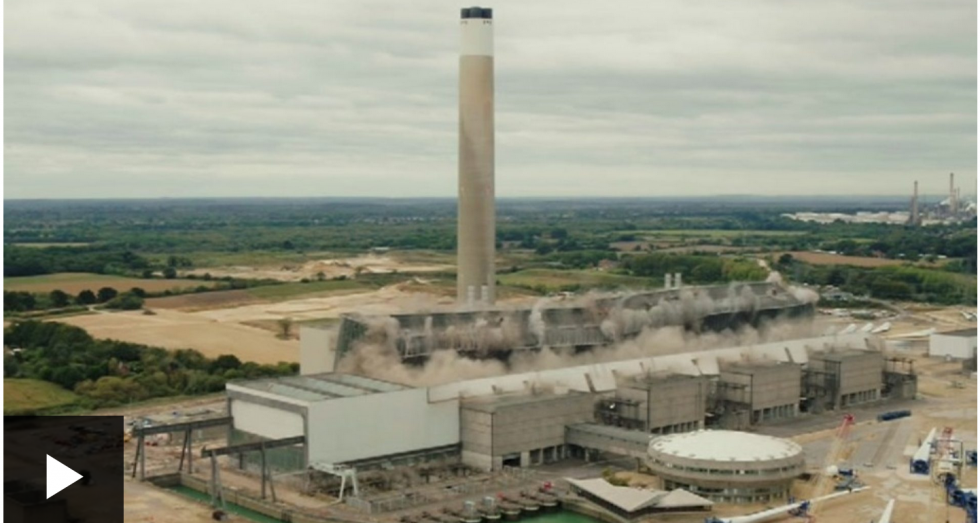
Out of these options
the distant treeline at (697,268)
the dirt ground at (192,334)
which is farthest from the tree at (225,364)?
the distant treeline at (697,268)

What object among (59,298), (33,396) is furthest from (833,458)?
(59,298)

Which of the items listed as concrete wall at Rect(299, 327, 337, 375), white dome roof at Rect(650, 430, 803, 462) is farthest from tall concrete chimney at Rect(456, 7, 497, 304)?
white dome roof at Rect(650, 430, 803, 462)

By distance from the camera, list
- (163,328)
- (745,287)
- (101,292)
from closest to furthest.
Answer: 1. (745,287)
2. (163,328)
3. (101,292)

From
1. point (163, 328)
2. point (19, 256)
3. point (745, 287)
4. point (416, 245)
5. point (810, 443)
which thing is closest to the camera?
point (810, 443)

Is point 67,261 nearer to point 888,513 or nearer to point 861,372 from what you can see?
point 861,372

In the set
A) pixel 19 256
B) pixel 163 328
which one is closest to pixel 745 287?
pixel 163 328

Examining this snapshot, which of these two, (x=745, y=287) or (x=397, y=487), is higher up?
(x=745, y=287)

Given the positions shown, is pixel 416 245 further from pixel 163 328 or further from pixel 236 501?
pixel 236 501
